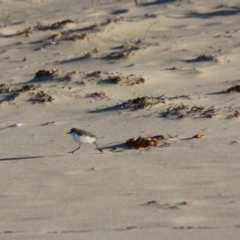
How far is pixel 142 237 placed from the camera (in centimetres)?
485

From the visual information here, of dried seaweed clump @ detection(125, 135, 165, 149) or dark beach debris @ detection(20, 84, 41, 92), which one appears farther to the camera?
dark beach debris @ detection(20, 84, 41, 92)

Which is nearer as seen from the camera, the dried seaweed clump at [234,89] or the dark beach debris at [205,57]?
the dried seaweed clump at [234,89]

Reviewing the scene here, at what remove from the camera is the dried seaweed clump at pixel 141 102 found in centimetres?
837

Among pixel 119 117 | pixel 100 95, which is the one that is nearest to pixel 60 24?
pixel 100 95

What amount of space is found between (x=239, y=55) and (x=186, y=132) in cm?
303

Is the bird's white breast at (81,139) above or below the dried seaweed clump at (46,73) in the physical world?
above

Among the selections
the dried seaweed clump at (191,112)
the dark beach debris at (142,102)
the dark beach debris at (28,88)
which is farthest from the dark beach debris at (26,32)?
the dried seaweed clump at (191,112)

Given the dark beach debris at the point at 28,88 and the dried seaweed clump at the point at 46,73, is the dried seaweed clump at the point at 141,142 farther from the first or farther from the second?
the dried seaweed clump at the point at 46,73

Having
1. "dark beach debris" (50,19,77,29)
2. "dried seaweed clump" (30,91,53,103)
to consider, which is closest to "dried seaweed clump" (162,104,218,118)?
"dried seaweed clump" (30,91,53,103)

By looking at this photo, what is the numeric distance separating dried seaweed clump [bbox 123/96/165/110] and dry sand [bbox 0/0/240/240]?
0.02 m

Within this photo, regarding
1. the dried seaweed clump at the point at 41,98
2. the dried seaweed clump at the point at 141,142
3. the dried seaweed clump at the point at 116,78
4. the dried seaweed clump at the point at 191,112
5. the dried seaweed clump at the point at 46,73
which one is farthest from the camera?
the dried seaweed clump at the point at 46,73

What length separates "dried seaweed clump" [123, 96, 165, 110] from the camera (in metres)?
8.37

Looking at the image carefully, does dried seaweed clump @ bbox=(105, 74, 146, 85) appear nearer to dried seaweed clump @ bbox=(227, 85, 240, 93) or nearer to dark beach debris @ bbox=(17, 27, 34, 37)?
dried seaweed clump @ bbox=(227, 85, 240, 93)

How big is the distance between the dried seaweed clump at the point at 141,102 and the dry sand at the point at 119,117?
0.07ft
